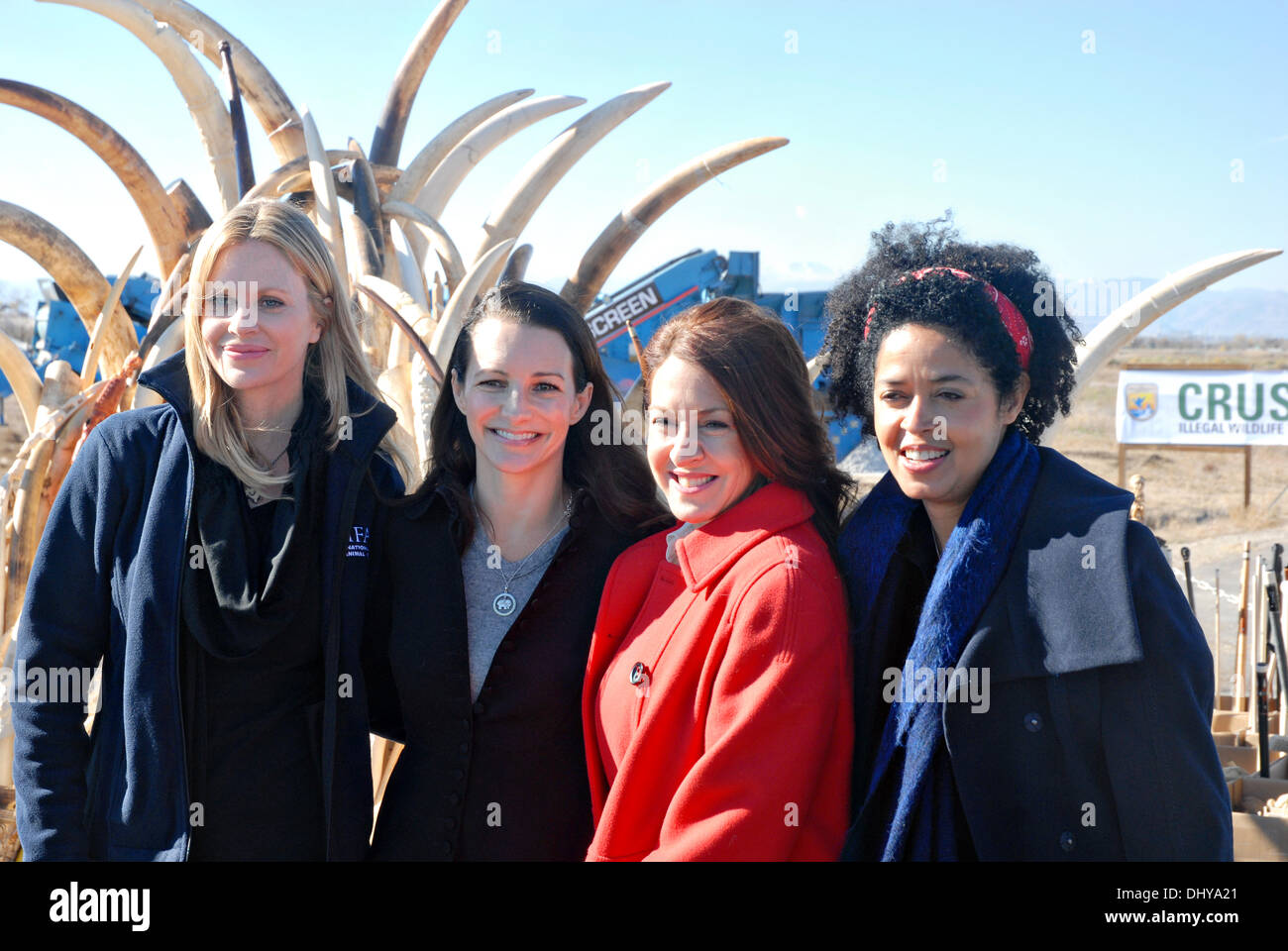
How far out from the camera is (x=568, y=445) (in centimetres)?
208

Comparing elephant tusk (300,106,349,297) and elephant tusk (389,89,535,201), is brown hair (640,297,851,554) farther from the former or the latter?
elephant tusk (389,89,535,201)

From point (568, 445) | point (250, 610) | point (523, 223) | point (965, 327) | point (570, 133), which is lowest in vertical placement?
point (250, 610)

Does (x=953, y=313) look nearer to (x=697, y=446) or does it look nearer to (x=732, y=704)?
(x=697, y=446)

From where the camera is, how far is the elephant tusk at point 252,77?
3953mm

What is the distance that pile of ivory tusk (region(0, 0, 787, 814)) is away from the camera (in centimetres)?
310

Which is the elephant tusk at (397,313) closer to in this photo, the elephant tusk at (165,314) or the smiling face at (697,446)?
the elephant tusk at (165,314)

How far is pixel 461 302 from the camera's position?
3.18 meters

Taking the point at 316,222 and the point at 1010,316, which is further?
the point at 316,222

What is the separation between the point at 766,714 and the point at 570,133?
9.09ft

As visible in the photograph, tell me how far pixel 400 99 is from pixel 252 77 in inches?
24.2

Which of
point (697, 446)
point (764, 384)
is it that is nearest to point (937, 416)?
point (764, 384)
